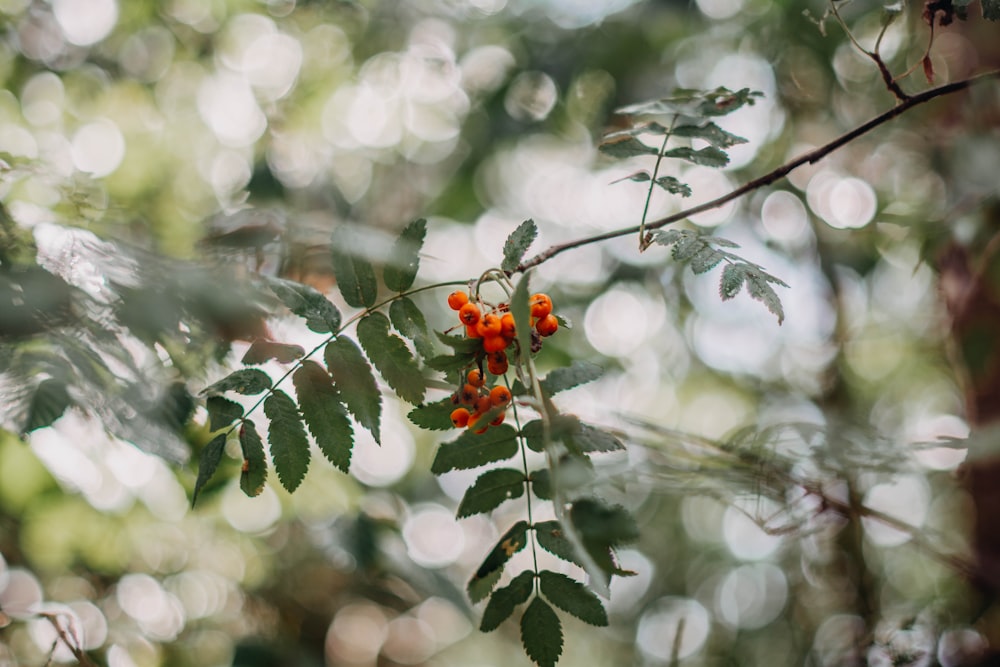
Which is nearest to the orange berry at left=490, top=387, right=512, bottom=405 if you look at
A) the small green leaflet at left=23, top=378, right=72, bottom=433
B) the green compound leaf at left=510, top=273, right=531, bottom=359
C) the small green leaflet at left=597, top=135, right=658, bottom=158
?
the green compound leaf at left=510, top=273, right=531, bottom=359

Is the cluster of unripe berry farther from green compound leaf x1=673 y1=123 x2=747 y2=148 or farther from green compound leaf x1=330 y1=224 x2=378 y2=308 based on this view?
green compound leaf x1=673 y1=123 x2=747 y2=148

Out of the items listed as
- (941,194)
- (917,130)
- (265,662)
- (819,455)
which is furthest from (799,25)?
(265,662)

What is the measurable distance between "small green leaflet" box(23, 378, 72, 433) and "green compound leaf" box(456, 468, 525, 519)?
67 centimetres

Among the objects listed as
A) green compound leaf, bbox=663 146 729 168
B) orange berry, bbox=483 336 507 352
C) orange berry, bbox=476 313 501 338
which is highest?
green compound leaf, bbox=663 146 729 168

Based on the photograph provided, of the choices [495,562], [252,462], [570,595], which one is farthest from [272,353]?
[570,595]

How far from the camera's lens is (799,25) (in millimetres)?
3105

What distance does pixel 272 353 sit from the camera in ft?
3.73

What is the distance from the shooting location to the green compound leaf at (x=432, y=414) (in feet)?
3.41

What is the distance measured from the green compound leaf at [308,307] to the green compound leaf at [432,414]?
222 mm

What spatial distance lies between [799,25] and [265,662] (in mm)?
3378

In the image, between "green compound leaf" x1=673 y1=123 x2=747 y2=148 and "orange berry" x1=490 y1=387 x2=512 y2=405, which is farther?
"green compound leaf" x1=673 y1=123 x2=747 y2=148

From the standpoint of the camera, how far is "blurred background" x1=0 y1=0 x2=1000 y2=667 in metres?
1.72

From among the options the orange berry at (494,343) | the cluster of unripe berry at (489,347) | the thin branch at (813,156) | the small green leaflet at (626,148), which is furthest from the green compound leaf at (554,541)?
the small green leaflet at (626,148)

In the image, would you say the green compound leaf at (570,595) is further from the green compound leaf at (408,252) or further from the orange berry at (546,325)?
the green compound leaf at (408,252)
